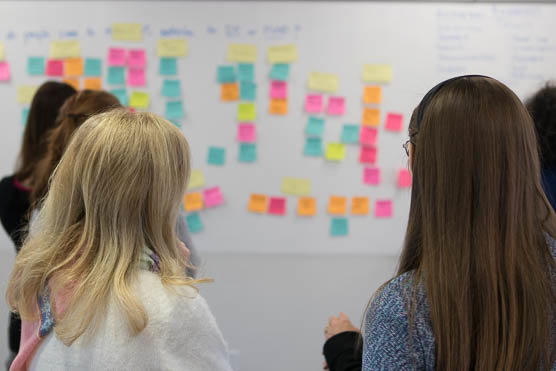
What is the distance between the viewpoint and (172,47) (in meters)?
2.46

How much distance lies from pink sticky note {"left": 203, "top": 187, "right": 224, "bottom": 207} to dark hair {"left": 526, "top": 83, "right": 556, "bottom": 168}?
1350mm

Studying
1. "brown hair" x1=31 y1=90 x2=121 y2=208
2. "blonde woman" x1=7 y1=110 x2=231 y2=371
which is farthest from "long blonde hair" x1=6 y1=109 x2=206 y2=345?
"brown hair" x1=31 y1=90 x2=121 y2=208

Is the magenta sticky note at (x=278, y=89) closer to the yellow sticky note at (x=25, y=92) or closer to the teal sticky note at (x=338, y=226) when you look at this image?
the teal sticky note at (x=338, y=226)

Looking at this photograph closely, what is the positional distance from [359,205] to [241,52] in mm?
888

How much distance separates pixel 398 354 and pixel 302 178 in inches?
65.6

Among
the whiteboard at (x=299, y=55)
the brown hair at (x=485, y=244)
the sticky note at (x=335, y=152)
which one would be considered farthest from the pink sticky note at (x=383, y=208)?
the brown hair at (x=485, y=244)

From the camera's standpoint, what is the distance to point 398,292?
0.88 m

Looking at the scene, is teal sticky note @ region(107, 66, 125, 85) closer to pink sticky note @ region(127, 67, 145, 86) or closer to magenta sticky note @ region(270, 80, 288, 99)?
pink sticky note @ region(127, 67, 145, 86)

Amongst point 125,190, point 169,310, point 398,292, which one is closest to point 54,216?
point 125,190

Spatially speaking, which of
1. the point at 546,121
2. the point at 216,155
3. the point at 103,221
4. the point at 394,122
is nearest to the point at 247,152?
the point at 216,155

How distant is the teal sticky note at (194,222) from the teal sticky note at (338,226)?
611 mm

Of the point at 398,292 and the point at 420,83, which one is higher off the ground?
the point at 420,83

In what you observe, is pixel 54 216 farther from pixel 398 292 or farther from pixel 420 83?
pixel 420 83

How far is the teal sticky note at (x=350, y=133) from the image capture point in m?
2.50
